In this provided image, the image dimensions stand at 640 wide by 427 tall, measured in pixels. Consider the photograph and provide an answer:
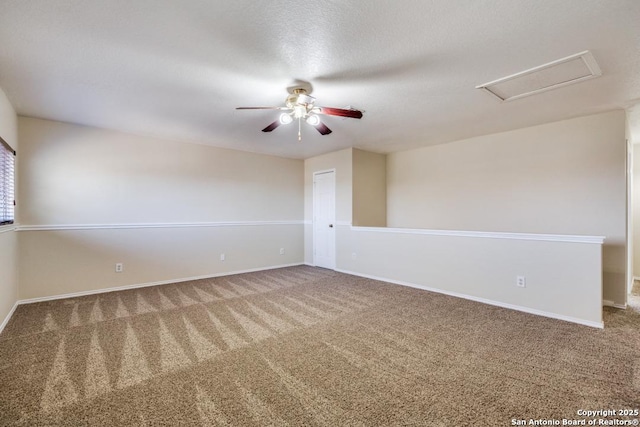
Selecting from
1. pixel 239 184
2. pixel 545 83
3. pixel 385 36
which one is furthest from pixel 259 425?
pixel 239 184

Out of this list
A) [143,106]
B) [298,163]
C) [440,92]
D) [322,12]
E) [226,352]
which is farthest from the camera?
[298,163]

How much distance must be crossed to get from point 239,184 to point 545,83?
494 cm

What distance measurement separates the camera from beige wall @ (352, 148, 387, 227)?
5746 mm

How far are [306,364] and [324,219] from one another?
164 inches

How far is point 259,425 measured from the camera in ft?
5.31

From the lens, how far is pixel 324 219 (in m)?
6.30

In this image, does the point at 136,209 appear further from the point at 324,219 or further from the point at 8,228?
the point at 324,219

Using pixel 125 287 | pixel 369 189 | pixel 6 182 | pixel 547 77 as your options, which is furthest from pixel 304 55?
pixel 125 287

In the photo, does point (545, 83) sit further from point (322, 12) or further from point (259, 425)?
point (259, 425)

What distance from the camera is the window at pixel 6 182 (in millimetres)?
3084

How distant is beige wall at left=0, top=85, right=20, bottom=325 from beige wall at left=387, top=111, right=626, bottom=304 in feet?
19.4

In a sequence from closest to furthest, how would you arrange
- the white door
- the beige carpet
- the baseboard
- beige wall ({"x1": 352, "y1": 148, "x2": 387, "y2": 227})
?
the beige carpet < the baseboard < beige wall ({"x1": 352, "y1": 148, "x2": 387, "y2": 227}) < the white door

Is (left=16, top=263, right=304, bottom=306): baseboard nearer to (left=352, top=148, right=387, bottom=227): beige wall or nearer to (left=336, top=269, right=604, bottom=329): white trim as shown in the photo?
(left=352, top=148, right=387, bottom=227): beige wall

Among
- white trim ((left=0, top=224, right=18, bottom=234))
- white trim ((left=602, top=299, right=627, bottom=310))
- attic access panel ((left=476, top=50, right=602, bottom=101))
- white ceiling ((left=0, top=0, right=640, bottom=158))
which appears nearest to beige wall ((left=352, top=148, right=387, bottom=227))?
white ceiling ((left=0, top=0, right=640, bottom=158))
